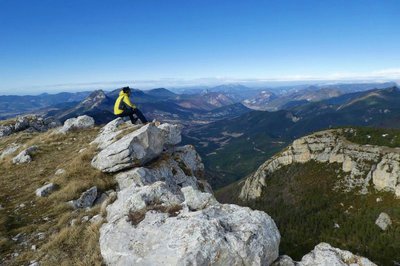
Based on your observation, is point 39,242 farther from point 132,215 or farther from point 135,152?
point 135,152

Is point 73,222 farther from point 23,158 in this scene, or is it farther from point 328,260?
point 23,158

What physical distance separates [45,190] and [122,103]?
13276 millimetres

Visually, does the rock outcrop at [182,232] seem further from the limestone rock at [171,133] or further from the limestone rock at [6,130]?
the limestone rock at [6,130]

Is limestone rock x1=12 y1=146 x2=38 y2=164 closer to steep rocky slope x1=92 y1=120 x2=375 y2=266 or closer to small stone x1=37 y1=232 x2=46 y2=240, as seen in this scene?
small stone x1=37 y1=232 x2=46 y2=240

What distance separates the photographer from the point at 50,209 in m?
22.0

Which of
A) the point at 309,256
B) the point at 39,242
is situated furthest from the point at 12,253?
the point at 309,256

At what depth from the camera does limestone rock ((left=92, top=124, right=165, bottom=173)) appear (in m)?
28.2

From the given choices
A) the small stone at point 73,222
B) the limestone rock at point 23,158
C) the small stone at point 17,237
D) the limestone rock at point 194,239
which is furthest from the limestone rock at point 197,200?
the limestone rock at point 23,158

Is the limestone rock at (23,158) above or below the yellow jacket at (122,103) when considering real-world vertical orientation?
below

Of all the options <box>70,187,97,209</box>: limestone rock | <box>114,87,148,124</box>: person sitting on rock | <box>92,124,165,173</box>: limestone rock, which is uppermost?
<box>114,87,148,124</box>: person sitting on rock

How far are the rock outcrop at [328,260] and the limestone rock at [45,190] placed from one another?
734 inches

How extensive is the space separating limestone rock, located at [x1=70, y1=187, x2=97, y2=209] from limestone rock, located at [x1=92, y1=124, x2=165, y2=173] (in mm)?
3695

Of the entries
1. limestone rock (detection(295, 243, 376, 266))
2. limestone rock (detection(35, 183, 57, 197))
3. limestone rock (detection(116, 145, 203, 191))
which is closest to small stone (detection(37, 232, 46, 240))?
limestone rock (detection(116, 145, 203, 191))

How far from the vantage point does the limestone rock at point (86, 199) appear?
74.9 feet
